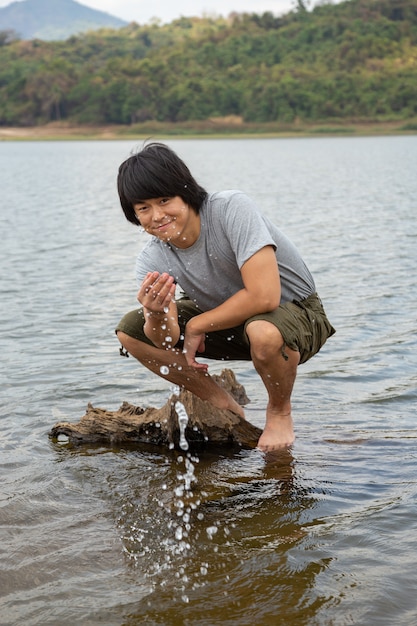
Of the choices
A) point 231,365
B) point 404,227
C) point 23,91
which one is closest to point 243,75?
point 23,91

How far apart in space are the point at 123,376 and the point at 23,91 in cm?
12229

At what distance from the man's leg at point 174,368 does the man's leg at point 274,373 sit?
0.40m

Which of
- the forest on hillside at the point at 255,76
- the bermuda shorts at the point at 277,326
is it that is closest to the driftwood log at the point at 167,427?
the bermuda shorts at the point at 277,326

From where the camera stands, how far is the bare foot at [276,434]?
5.02 m

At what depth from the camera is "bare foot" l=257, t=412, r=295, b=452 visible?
502 centimetres

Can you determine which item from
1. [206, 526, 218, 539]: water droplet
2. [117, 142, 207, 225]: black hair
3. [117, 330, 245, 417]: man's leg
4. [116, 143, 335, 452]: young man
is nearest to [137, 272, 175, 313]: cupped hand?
[116, 143, 335, 452]: young man

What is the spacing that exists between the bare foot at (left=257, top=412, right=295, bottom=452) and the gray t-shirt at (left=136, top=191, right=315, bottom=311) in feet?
2.28

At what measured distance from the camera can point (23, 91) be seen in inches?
4840

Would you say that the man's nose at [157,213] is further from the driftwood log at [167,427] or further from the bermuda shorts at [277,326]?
the driftwood log at [167,427]

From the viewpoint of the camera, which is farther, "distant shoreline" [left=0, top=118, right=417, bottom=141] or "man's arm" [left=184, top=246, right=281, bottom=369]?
"distant shoreline" [left=0, top=118, right=417, bottom=141]

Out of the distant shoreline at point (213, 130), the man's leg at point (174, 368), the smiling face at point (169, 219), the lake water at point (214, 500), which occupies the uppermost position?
the smiling face at point (169, 219)

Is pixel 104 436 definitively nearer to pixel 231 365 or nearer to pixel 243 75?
pixel 231 365

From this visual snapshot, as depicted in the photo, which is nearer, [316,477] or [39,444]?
[316,477]

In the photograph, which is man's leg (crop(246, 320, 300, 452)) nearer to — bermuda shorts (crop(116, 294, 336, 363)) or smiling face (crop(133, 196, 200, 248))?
bermuda shorts (crop(116, 294, 336, 363))
